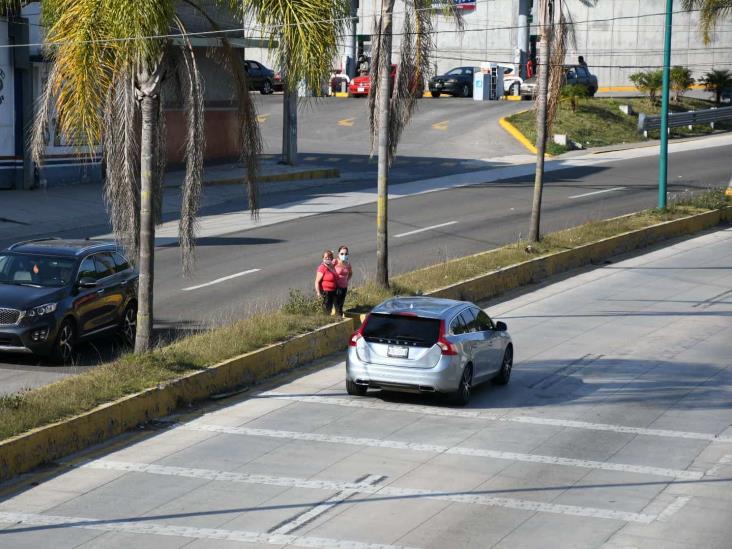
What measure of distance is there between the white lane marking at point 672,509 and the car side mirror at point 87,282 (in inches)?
433

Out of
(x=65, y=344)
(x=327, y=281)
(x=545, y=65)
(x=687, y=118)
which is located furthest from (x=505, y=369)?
(x=687, y=118)

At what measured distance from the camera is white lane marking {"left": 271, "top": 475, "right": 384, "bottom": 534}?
41.6 ft

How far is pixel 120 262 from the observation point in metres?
22.6

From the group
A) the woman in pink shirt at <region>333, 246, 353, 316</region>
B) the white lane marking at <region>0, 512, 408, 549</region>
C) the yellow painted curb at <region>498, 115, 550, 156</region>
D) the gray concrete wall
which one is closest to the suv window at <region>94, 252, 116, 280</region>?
the woman in pink shirt at <region>333, 246, 353, 316</region>

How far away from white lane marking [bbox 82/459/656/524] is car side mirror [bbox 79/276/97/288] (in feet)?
20.8

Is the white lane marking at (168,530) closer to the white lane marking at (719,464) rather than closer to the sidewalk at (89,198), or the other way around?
the white lane marking at (719,464)

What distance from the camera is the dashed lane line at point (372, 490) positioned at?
13445 millimetres

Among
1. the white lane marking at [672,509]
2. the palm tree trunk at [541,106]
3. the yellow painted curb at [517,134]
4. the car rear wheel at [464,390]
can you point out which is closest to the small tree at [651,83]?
the yellow painted curb at [517,134]

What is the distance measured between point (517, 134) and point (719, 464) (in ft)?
137

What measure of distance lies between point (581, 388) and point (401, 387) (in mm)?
3235

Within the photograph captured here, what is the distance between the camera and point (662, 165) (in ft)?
122

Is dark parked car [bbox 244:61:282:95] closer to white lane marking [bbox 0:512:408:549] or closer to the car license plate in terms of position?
the car license plate

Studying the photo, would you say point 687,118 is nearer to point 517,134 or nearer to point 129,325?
point 517,134

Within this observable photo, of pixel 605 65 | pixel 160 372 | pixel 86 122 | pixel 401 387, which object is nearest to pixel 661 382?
pixel 401 387
